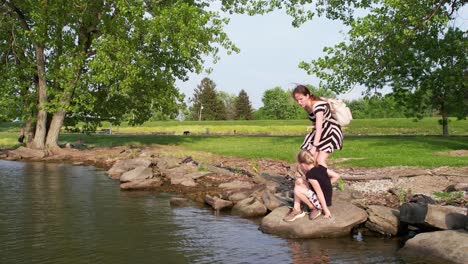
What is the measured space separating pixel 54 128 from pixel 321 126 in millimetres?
24618

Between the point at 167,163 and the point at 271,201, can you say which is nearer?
the point at 271,201

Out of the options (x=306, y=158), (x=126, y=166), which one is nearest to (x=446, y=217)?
(x=306, y=158)

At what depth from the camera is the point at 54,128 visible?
99.4ft

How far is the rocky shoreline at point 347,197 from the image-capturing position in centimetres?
893

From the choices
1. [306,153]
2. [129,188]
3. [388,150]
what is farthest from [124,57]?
[306,153]

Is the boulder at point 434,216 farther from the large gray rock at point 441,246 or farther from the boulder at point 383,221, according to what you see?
the large gray rock at point 441,246

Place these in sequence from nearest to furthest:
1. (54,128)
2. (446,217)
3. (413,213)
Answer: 1. (446,217)
2. (413,213)
3. (54,128)

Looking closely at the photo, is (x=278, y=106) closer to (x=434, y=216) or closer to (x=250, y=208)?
(x=250, y=208)

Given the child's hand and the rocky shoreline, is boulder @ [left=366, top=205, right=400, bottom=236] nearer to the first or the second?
the rocky shoreline

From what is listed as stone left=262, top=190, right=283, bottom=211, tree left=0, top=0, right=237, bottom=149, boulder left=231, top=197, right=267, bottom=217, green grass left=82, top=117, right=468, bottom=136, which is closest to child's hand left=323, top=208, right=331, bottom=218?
stone left=262, top=190, right=283, bottom=211

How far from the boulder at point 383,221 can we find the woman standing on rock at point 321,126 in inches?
64.4

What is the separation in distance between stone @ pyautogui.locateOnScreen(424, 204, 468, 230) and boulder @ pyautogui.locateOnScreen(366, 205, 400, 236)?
0.80 metres

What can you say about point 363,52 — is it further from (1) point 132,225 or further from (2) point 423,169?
(1) point 132,225

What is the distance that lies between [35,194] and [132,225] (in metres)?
5.53
